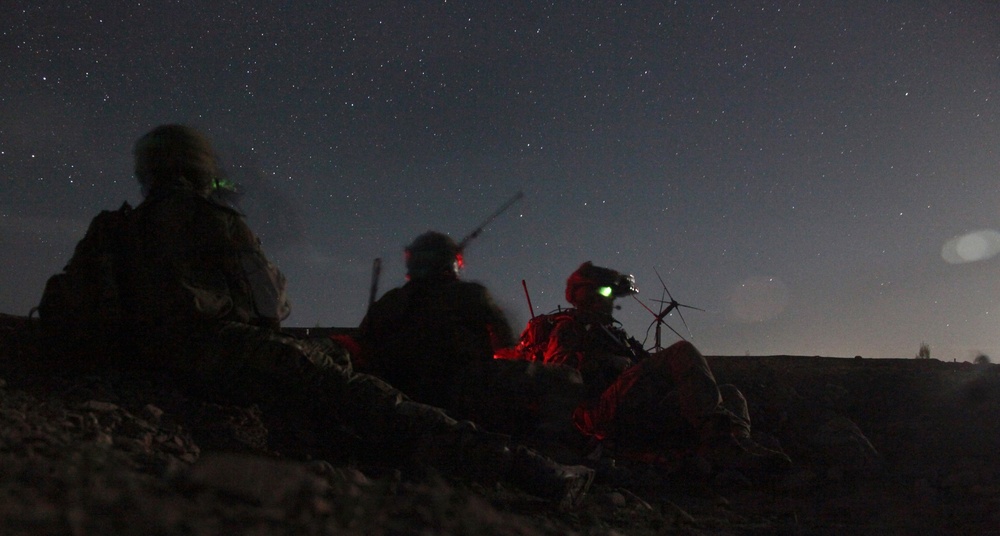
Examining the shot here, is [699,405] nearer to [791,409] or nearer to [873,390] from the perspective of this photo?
[791,409]

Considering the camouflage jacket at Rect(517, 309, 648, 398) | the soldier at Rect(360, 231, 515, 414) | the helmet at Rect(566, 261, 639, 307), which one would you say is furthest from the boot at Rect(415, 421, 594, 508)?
the helmet at Rect(566, 261, 639, 307)

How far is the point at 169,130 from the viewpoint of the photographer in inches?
167

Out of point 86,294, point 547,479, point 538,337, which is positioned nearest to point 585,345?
point 538,337

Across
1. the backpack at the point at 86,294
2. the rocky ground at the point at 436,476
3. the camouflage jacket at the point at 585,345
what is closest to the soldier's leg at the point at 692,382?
the rocky ground at the point at 436,476

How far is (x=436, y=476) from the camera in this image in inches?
74.7

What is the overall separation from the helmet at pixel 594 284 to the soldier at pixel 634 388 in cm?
1

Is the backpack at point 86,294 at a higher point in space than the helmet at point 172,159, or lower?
lower

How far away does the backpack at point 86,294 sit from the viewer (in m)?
3.41

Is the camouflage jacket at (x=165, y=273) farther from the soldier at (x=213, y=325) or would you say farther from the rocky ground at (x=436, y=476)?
the rocky ground at (x=436, y=476)

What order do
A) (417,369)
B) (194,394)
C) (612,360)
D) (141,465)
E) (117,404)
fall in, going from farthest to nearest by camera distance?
(612,360), (417,369), (194,394), (117,404), (141,465)

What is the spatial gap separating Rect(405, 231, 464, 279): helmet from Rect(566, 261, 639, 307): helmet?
1.53 metres

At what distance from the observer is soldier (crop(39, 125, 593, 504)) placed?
324cm

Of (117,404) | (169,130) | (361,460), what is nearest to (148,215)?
(169,130)

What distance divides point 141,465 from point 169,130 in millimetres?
2983
